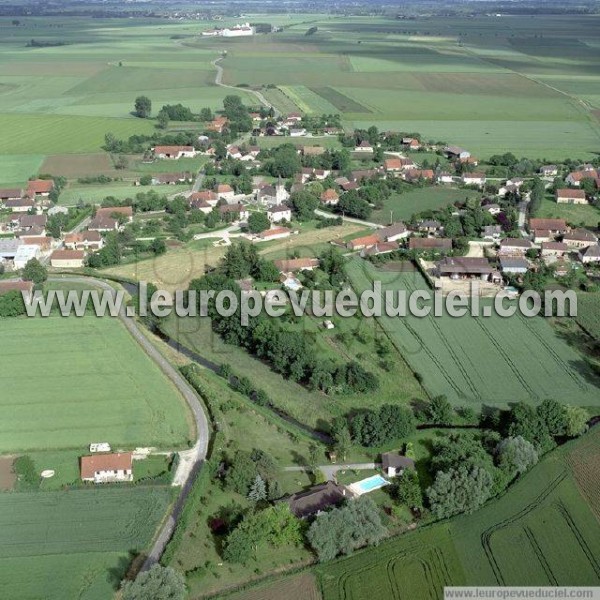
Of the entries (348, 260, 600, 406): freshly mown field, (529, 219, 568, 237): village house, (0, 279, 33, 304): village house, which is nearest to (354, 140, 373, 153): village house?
(529, 219, 568, 237): village house

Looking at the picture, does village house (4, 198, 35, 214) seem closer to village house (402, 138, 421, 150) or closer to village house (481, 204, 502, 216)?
village house (481, 204, 502, 216)

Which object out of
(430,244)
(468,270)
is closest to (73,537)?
(468,270)

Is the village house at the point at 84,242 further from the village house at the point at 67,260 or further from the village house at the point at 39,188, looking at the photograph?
the village house at the point at 39,188

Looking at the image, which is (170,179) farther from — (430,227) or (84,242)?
(430,227)

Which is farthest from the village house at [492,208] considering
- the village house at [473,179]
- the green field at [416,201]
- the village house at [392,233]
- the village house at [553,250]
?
the village house at [473,179]

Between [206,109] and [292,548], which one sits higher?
[206,109]

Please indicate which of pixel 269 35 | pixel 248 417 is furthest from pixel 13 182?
pixel 269 35

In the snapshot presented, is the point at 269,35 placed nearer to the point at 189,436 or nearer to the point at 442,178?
the point at 442,178
